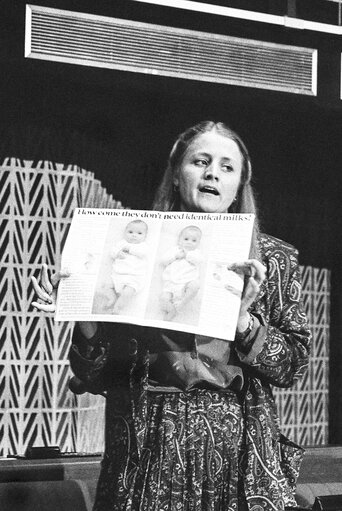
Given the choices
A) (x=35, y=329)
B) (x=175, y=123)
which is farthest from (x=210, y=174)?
(x=175, y=123)

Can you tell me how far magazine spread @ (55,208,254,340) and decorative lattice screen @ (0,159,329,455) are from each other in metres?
2.56

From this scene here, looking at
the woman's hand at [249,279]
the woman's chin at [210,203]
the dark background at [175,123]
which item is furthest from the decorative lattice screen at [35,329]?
the woman's hand at [249,279]

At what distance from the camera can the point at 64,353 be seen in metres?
4.70

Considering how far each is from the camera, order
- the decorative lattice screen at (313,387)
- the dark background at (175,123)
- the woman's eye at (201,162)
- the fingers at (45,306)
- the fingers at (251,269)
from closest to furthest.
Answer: the fingers at (251,269), the fingers at (45,306), the woman's eye at (201,162), the dark background at (175,123), the decorative lattice screen at (313,387)

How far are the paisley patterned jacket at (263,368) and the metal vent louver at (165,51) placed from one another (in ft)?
5.96

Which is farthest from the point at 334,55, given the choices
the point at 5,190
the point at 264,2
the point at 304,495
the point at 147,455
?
the point at 147,455

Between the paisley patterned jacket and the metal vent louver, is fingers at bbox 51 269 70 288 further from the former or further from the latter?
the metal vent louver

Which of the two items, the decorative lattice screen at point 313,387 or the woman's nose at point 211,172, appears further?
the decorative lattice screen at point 313,387

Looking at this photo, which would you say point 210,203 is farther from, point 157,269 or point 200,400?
point 200,400

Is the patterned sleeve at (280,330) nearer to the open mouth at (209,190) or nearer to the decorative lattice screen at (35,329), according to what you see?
the open mouth at (209,190)

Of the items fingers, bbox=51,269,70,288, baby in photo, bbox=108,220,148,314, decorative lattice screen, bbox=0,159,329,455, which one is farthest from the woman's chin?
decorative lattice screen, bbox=0,159,329,455

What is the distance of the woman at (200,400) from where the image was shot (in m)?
1.99

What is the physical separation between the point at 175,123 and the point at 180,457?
3.11 m

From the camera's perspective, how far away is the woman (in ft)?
6.54
